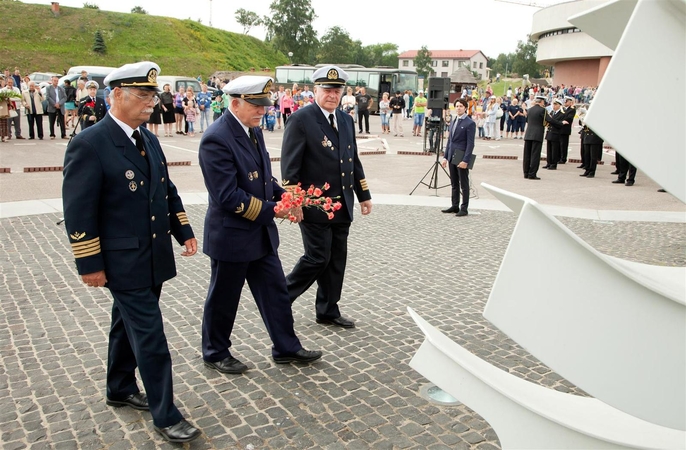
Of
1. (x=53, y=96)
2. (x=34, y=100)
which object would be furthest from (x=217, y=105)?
(x=34, y=100)

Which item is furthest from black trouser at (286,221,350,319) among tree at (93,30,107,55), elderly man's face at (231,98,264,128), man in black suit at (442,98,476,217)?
tree at (93,30,107,55)

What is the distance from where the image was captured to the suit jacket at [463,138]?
1024 cm

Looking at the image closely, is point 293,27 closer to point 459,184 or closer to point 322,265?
point 459,184

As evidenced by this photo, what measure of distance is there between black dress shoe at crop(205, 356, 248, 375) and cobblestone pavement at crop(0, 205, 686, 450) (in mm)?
55

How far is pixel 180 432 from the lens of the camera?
133 inches

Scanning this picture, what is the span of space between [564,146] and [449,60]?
142 m

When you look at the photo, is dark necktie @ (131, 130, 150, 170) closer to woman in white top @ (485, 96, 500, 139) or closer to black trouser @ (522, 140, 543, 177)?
black trouser @ (522, 140, 543, 177)

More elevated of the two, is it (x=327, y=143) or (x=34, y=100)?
(x=34, y=100)

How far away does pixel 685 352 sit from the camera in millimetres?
2186

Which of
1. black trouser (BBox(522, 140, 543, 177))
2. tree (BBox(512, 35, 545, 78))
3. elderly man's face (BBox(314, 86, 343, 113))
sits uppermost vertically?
tree (BBox(512, 35, 545, 78))

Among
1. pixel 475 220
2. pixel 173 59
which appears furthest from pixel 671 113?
pixel 173 59

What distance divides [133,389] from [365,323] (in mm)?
2181

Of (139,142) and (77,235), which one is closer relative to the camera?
(77,235)

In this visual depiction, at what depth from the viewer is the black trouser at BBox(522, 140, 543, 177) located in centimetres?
1510
